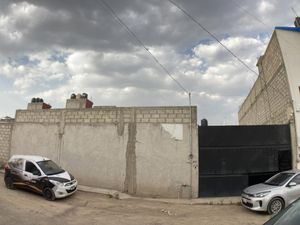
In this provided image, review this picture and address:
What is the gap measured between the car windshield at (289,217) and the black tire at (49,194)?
34.7 ft

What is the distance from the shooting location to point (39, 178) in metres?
12.8

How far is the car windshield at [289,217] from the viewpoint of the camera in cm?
358

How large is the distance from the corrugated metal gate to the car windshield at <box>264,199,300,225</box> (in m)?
10.2

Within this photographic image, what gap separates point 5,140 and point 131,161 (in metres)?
8.96

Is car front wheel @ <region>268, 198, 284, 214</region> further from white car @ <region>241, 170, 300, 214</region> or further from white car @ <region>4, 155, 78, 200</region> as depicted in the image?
white car @ <region>4, 155, 78, 200</region>

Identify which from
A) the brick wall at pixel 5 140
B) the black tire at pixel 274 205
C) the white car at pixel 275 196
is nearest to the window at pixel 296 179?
the white car at pixel 275 196

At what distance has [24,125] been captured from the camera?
17750mm

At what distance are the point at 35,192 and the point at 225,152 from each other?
895 centimetres

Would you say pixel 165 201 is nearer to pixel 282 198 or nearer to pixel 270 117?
pixel 282 198

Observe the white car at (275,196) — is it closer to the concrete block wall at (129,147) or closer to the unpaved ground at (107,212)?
the unpaved ground at (107,212)

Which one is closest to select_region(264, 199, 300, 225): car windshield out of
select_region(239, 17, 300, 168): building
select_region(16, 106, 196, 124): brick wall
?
select_region(16, 106, 196, 124): brick wall

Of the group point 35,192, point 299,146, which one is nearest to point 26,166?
point 35,192

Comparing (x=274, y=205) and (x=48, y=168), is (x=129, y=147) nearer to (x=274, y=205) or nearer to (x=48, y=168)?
(x=48, y=168)

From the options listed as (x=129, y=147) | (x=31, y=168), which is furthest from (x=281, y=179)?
(x=31, y=168)
